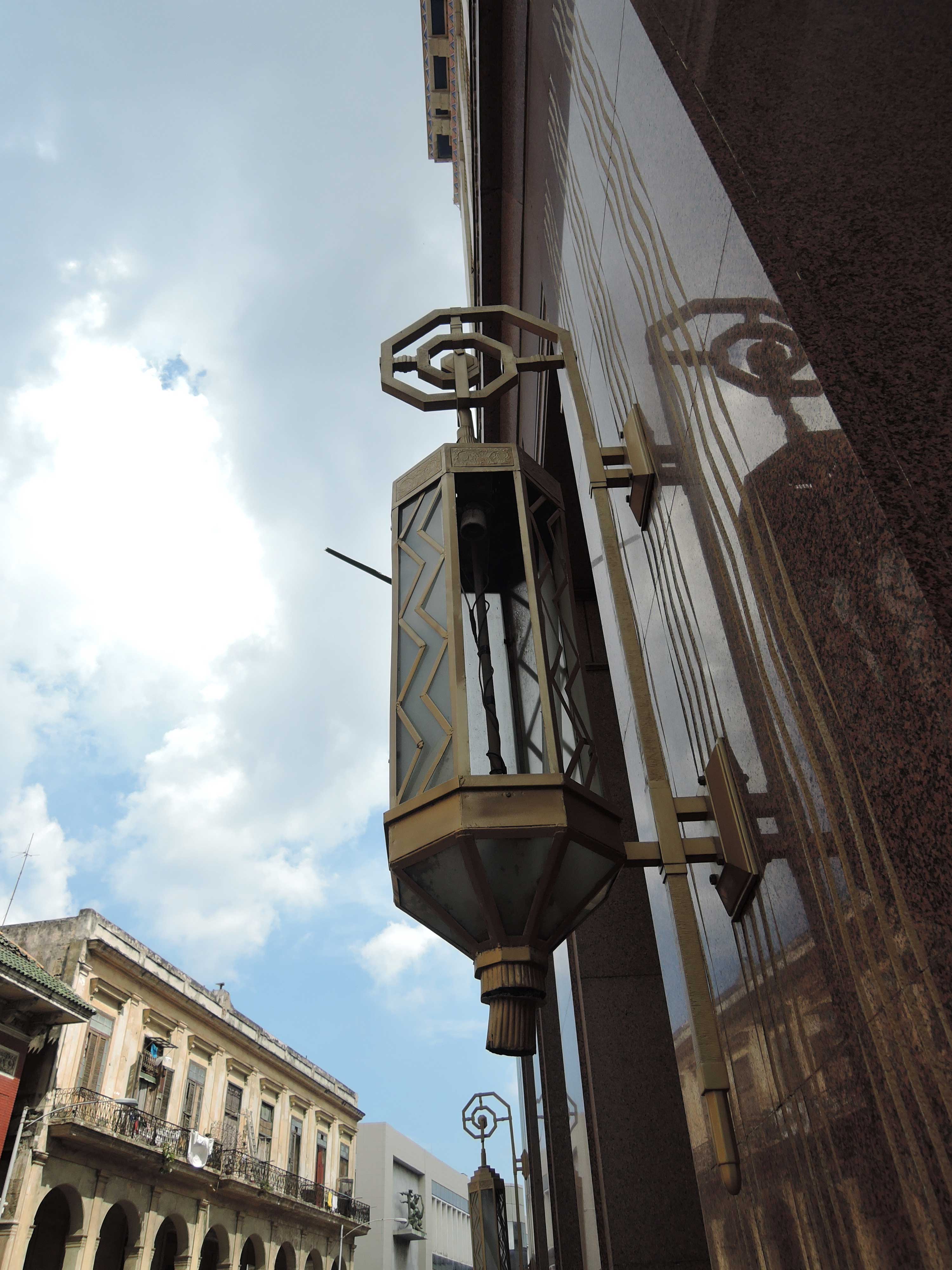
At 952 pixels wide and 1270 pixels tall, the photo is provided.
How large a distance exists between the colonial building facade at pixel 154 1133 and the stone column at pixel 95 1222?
3 centimetres

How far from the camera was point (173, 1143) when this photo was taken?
2048cm

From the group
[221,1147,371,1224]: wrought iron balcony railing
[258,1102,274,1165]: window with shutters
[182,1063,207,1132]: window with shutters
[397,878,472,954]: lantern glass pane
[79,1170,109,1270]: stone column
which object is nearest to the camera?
[397,878,472,954]: lantern glass pane

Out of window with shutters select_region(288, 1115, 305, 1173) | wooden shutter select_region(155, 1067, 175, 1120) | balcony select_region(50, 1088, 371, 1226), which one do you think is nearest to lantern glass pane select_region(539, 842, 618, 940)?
balcony select_region(50, 1088, 371, 1226)

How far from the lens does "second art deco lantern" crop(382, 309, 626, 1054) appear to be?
5.36ft

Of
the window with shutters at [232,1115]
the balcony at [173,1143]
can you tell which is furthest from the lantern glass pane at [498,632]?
the window with shutters at [232,1115]

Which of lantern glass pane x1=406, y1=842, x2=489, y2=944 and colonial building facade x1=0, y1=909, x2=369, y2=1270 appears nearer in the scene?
lantern glass pane x1=406, y1=842, x2=489, y2=944

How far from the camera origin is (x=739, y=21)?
6.00ft

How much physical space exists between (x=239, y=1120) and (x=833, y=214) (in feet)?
92.9

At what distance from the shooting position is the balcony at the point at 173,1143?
1730cm

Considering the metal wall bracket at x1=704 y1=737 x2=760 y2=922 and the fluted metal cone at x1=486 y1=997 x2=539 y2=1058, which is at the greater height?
the metal wall bracket at x1=704 y1=737 x2=760 y2=922

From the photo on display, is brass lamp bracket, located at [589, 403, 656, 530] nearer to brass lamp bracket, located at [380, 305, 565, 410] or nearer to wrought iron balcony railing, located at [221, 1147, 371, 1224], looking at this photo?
brass lamp bracket, located at [380, 305, 565, 410]

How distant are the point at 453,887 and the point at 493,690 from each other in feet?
1.93

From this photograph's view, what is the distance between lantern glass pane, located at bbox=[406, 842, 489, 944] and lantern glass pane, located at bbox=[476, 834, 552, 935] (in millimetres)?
43

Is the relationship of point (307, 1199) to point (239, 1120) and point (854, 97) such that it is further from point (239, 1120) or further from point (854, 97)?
point (854, 97)
